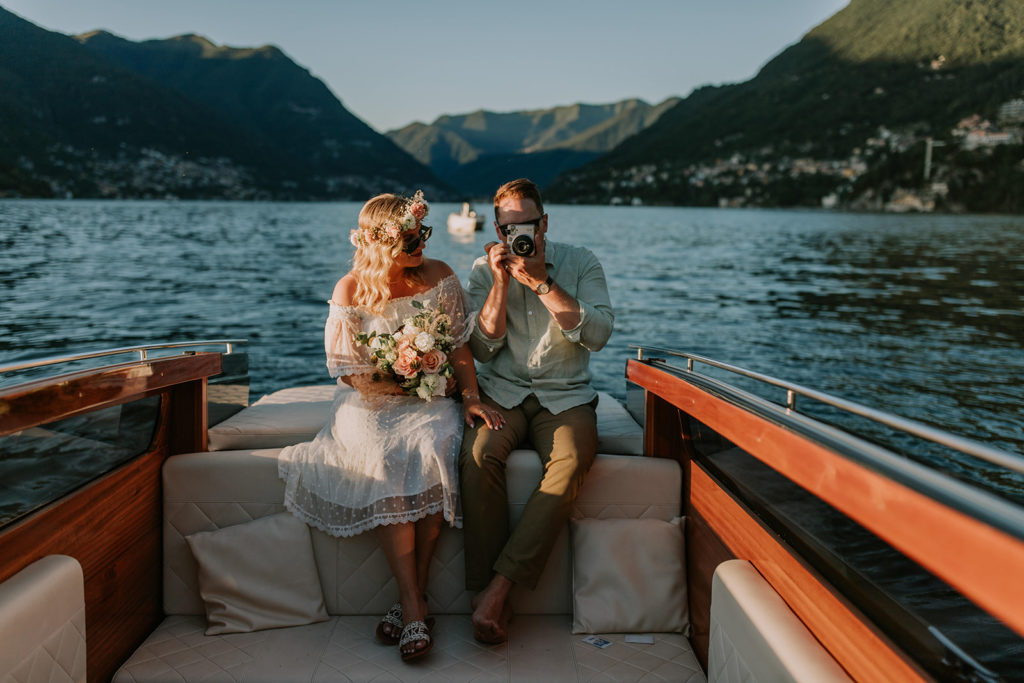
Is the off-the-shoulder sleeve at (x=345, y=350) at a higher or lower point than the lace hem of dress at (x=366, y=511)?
higher

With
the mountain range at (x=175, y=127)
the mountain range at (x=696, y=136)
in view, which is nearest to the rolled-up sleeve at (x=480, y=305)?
the mountain range at (x=175, y=127)

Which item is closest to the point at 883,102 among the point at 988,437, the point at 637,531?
the point at 988,437

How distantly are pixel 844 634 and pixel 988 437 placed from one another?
6.74 metres

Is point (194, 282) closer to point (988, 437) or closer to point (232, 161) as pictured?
point (988, 437)

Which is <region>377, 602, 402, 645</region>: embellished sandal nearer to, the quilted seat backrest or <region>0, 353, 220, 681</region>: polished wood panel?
the quilted seat backrest

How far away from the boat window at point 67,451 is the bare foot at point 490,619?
1.25 m

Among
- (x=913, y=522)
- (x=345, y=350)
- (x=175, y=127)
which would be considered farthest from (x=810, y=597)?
(x=175, y=127)

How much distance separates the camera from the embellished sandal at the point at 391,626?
7.14 feet

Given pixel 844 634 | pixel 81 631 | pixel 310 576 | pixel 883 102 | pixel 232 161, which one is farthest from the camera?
pixel 232 161

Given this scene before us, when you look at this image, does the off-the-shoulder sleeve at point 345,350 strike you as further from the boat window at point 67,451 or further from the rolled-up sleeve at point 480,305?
the boat window at point 67,451

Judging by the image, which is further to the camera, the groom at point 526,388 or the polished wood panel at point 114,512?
the groom at point 526,388

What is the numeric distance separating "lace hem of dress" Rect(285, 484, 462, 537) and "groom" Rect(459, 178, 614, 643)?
0.08 meters

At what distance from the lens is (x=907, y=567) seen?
4.41ft

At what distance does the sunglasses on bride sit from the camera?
8.75ft
